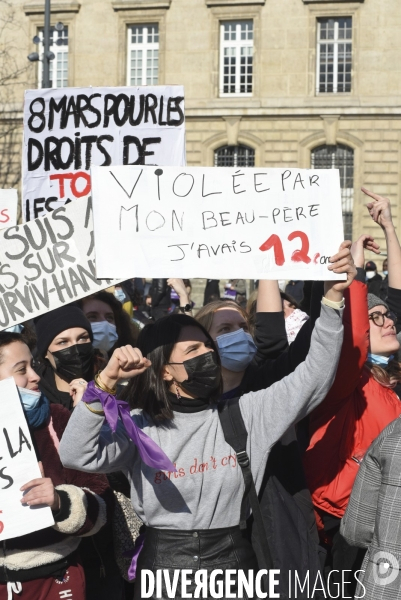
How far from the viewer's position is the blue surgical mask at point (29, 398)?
3559 mm

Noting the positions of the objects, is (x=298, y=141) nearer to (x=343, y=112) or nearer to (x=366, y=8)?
(x=343, y=112)

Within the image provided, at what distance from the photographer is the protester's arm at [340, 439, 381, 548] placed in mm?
3094

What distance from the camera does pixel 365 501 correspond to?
311 centimetres

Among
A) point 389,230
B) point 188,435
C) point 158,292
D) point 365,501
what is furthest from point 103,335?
point 158,292

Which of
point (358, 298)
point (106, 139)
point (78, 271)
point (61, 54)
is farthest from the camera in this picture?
point (61, 54)

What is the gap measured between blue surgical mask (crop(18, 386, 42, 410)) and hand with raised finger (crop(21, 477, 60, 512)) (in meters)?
0.30

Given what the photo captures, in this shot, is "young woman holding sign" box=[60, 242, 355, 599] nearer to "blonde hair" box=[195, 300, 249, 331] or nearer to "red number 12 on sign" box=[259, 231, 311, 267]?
"red number 12 on sign" box=[259, 231, 311, 267]

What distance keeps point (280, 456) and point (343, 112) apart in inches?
1049

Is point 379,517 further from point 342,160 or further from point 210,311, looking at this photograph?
point 342,160

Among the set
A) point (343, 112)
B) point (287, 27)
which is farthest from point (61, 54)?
point (343, 112)

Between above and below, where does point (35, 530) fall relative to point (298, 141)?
below

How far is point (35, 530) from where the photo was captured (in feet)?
10.9

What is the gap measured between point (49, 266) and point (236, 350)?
84 cm

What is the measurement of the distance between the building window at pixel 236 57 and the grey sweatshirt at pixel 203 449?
27.6 meters
